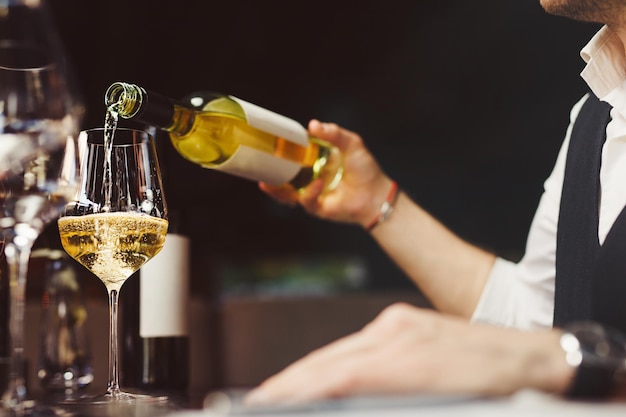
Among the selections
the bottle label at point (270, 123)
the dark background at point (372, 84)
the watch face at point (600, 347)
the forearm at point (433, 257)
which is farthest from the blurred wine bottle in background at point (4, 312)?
the dark background at point (372, 84)

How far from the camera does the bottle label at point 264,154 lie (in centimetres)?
109

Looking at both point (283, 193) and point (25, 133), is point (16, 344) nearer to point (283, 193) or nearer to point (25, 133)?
point (25, 133)

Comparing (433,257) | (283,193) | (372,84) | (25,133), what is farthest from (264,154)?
(372,84)

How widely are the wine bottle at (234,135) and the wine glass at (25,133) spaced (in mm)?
403

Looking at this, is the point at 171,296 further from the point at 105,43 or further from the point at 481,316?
the point at 105,43

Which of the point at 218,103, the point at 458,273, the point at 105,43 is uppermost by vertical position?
the point at 105,43

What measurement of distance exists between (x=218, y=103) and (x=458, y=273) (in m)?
0.55

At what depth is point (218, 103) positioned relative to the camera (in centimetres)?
116

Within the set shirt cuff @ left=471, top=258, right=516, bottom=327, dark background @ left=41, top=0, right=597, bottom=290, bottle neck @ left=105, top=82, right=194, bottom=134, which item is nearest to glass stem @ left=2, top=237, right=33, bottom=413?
bottle neck @ left=105, top=82, right=194, bottom=134

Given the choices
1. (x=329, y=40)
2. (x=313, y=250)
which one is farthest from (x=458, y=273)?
(x=313, y=250)

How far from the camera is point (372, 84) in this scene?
436 centimetres

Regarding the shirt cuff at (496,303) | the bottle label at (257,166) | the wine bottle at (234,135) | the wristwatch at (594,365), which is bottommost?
the shirt cuff at (496,303)

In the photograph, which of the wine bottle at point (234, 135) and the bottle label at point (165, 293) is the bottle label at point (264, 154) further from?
the bottle label at point (165, 293)

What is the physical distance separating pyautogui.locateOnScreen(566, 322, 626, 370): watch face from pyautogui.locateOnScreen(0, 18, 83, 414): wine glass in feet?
1.43
